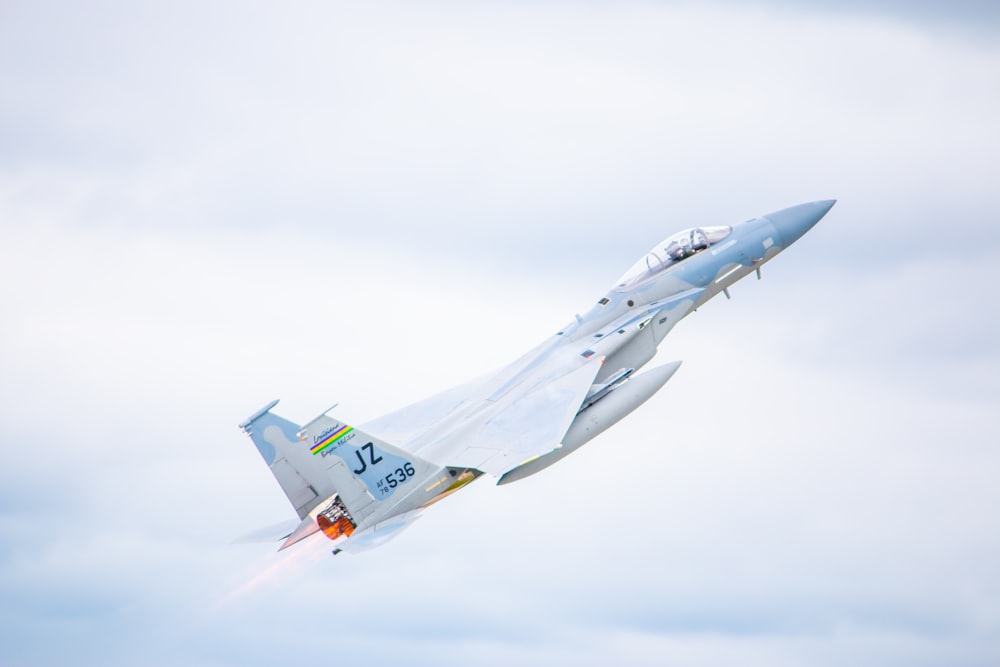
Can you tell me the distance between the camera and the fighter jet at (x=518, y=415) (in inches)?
1292

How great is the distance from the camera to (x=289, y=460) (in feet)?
110

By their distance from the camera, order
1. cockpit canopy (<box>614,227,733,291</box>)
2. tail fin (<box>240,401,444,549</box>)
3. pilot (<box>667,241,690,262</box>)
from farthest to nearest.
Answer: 1. pilot (<box>667,241,690,262</box>)
2. cockpit canopy (<box>614,227,733,291</box>)
3. tail fin (<box>240,401,444,549</box>)

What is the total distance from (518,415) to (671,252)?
618cm

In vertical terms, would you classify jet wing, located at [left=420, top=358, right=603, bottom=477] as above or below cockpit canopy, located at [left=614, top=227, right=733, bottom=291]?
below

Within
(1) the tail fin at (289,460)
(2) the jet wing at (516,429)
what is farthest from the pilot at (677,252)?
(1) the tail fin at (289,460)

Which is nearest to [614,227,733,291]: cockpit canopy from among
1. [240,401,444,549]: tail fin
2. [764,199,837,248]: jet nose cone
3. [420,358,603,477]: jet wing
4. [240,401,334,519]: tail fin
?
[764,199,837,248]: jet nose cone

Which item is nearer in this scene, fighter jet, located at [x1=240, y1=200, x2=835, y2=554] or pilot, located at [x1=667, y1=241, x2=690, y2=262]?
fighter jet, located at [x1=240, y1=200, x2=835, y2=554]

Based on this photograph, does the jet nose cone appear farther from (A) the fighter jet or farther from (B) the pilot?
(B) the pilot

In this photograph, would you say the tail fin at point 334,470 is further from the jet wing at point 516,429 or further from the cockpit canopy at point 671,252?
the cockpit canopy at point 671,252

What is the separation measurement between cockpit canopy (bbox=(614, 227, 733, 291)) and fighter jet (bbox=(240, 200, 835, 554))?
0.02 metres

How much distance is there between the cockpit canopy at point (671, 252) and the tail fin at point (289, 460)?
343 inches

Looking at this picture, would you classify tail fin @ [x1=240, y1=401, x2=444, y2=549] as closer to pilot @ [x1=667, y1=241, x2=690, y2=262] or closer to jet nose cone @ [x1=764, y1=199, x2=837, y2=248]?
pilot @ [x1=667, y1=241, x2=690, y2=262]

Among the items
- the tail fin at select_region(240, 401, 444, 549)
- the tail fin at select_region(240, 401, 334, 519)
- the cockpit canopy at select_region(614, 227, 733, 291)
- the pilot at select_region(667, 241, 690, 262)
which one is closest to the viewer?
the tail fin at select_region(240, 401, 444, 549)

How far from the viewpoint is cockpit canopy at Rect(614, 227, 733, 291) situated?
3741 centimetres
